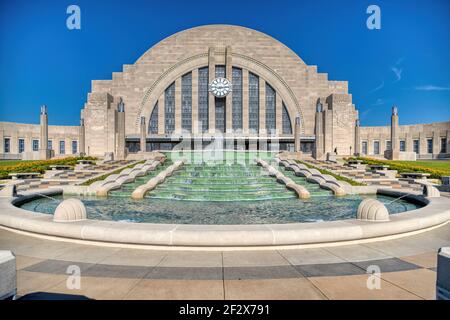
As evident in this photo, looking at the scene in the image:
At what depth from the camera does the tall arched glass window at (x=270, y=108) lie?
50438 mm

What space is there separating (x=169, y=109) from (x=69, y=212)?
44.9 m

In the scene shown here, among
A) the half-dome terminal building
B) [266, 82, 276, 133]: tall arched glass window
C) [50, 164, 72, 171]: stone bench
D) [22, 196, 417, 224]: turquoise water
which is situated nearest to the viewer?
[22, 196, 417, 224]: turquoise water

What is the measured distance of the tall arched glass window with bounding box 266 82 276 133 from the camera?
165 ft

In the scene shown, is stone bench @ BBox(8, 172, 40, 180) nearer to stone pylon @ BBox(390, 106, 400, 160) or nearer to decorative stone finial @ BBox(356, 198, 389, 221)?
decorative stone finial @ BBox(356, 198, 389, 221)

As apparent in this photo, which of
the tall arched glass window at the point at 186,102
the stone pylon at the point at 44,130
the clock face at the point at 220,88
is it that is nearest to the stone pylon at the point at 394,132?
the clock face at the point at 220,88

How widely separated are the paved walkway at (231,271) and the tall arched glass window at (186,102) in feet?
144

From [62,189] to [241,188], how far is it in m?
9.73

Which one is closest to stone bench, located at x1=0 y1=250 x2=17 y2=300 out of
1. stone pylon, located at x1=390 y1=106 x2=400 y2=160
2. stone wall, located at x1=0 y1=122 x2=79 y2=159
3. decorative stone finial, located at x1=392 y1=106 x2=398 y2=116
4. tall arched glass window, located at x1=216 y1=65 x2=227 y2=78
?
stone pylon, located at x1=390 y1=106 x2=400 y2=160

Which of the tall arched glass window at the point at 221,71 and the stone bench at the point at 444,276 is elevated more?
the tall arched glass window at the point at 221,71

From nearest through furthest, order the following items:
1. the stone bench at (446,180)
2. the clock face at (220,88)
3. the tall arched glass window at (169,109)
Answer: the stone bench at (446,180) → the clock face at (220,88) → the tall arched glass window at (169,109)

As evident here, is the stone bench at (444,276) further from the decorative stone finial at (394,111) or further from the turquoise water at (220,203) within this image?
the decorative stone finial at (394,111)

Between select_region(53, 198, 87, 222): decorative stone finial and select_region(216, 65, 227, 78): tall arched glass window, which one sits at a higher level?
select_region(216, 65, 227, 78): tall arched glass window

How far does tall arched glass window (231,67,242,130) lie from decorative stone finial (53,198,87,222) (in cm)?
4335
